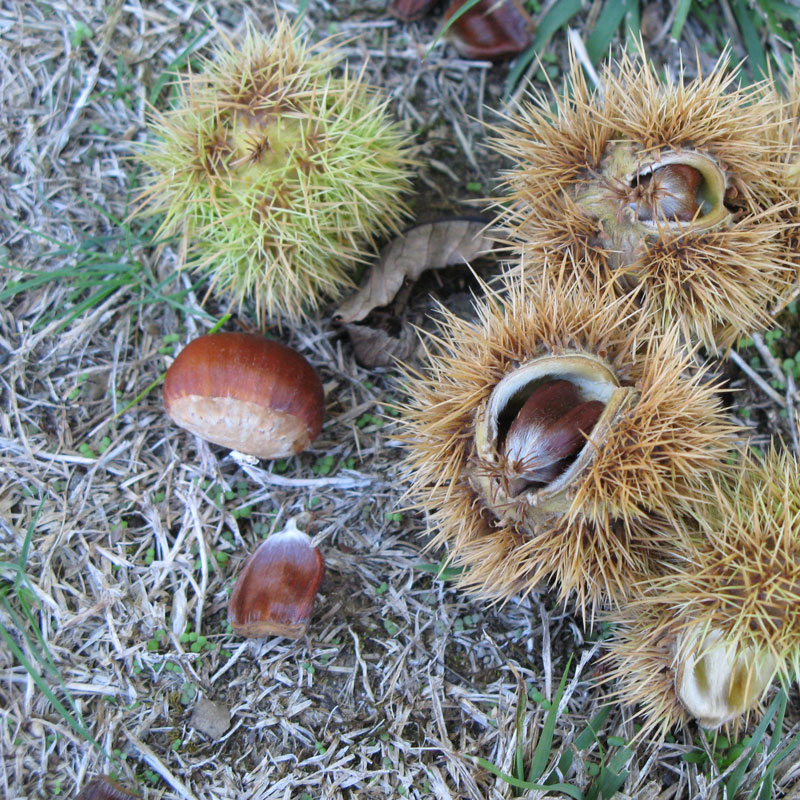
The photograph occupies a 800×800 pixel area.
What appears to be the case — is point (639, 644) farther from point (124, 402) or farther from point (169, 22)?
point (169, 22)

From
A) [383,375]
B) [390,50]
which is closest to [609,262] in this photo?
[383,375]

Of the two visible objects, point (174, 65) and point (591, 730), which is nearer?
point (591, 730)

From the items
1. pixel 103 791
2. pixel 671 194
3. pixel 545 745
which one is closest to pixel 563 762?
pixel 545 745

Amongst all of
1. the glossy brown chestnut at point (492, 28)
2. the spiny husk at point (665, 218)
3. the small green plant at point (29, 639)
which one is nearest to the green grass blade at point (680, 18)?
the glossy brown chestnut at point (492, 28)

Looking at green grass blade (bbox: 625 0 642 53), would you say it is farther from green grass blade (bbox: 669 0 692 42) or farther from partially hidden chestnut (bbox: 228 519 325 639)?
partially hidden chestnut (bbox: 228 519 325 639)

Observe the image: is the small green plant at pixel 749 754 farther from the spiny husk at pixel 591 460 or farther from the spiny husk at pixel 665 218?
the spiny husk at pixel 665 218

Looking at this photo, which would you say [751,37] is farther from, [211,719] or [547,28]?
[211,719]

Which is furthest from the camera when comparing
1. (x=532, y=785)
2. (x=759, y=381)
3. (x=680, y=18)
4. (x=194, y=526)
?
(x=680, y=18)
